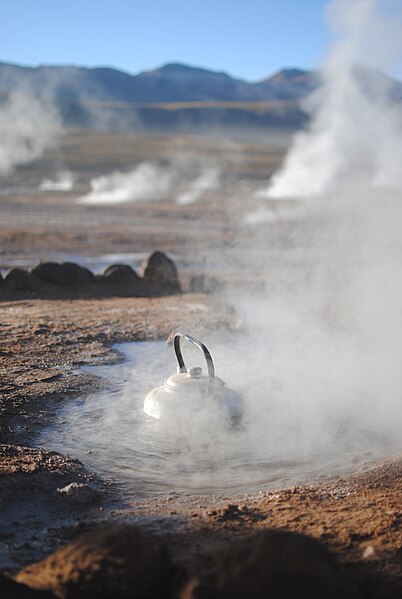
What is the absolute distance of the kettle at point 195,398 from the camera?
430 centimetres

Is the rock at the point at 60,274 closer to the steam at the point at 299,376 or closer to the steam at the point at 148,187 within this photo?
the steam at the point at 299,376

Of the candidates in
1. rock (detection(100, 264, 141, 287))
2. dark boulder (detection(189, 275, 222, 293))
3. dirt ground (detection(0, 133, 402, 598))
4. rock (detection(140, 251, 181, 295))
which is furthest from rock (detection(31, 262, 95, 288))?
dirt ground (detection(0, 133, 402, 598))

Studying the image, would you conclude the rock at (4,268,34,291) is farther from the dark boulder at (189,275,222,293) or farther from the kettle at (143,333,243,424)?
the kettle at (143,333,243,424)

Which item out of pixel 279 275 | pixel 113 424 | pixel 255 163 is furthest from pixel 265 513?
pixel 255 163

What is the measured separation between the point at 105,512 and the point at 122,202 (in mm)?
22121

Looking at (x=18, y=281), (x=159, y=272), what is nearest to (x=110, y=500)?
(x=18, y=281)

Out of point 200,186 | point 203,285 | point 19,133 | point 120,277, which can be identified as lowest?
point 203,285

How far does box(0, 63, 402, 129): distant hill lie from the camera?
302 ft

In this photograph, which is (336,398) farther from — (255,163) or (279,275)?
(255,163)

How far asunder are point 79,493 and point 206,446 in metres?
0.89

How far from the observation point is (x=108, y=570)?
2.28 metres

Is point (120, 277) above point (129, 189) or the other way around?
the other way around

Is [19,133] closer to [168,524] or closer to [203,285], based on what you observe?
[203,285]

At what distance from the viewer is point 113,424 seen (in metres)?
4.45
